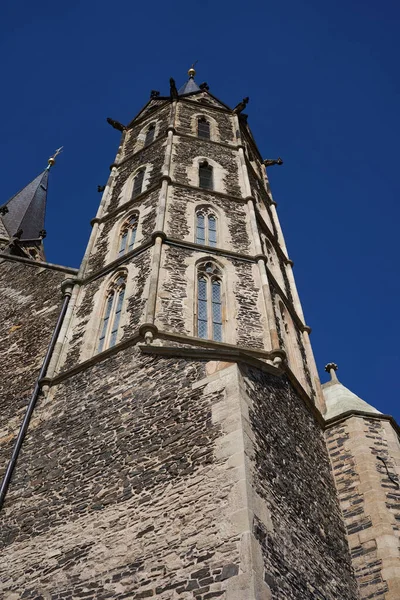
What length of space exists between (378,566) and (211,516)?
11.1 ft

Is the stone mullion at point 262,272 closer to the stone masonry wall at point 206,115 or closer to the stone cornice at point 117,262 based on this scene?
the stone cornice at point 117,262

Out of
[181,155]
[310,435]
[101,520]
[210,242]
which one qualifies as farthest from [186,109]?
[101,520]

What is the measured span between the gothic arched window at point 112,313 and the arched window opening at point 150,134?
311 inches

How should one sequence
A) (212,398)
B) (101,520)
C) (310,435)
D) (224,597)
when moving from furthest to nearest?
(310,435) → (212,398) → (101,520) → (224,597)

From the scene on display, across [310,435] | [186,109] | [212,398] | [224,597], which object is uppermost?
[186,109]

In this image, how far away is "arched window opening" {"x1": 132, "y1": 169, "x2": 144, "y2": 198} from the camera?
54.5 ft

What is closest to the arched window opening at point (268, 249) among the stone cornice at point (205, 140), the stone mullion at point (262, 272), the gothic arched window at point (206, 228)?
the stone mullion at point (262, 272)

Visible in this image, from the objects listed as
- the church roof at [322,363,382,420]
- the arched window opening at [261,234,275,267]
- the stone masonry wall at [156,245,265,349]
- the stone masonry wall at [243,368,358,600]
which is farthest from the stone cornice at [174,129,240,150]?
the stone masonry wall at [243,368,358,600]

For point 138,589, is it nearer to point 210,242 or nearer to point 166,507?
point 166,507

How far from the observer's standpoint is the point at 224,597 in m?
6.19

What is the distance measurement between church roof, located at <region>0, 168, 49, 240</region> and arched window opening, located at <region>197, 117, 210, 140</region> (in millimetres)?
13626

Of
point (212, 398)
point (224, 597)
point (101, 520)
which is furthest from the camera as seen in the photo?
point (212, 398)

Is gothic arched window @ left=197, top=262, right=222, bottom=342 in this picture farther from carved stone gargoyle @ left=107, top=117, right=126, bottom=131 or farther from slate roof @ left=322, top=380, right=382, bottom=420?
carved stone gargoyle @ left=107, top=117, right=126, bottom=131

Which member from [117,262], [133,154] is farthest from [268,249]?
[133,154]
